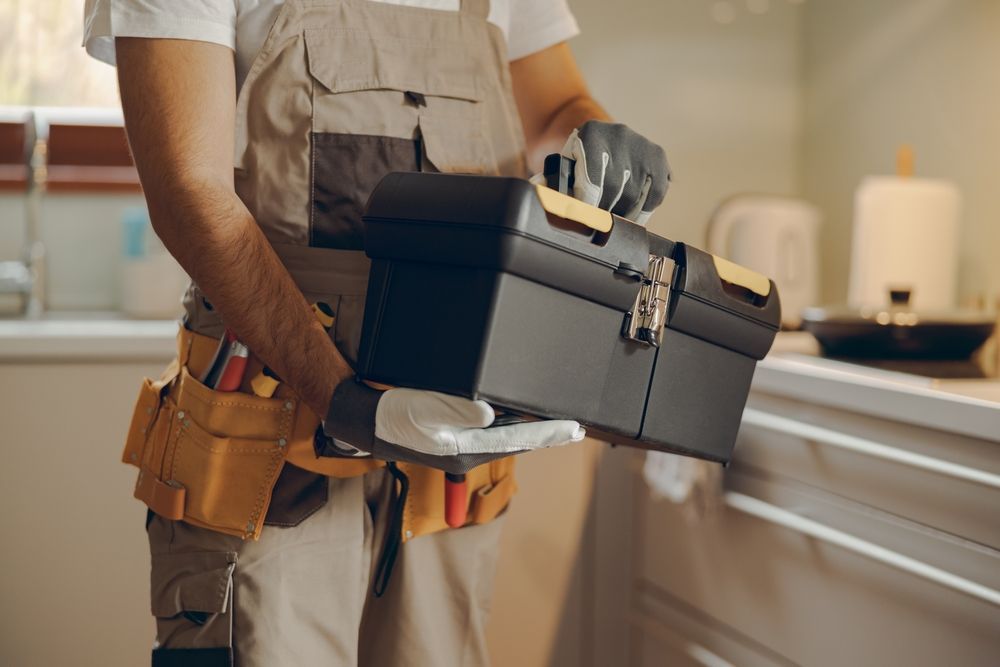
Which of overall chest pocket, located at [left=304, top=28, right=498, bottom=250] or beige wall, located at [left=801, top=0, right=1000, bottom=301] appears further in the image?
beige wall, located at [left=801, top=0, right=1000, bottom=301]

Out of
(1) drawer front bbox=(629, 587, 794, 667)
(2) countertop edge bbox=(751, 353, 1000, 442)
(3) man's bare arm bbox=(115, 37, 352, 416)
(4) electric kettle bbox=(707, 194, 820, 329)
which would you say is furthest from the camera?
(4) electric kettle bbox=(707, 194, 820, 329)

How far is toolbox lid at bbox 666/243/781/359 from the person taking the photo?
83 cm

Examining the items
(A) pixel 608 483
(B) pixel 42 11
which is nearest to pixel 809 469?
(A) pixel 608 483

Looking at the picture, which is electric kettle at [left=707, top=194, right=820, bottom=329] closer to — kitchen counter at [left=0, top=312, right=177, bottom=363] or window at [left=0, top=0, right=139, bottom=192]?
kitchen counter at [left=0, top=312, right=177, bottom=363]

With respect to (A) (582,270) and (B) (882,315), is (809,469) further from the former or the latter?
(A) (582,270)

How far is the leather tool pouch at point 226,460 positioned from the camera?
927 millimetres

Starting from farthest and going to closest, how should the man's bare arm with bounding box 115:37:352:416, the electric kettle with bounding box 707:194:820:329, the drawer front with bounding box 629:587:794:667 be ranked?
the electric kettle with bounding box 707:194:820:329
the drawer front with bounding box 629:587:794:667
the man's bare arm with bounding box 115:37:352:416

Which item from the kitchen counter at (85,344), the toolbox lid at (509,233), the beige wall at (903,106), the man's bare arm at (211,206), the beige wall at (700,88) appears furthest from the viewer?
the beige wall at (700,88)

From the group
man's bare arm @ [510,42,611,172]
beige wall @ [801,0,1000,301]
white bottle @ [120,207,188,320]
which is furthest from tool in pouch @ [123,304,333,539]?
beige wall @ [801,0,1000,301]

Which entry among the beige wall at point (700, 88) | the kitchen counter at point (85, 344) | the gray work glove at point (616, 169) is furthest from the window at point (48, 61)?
the gray work glove at point (616, 169)

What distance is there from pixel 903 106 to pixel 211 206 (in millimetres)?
1486

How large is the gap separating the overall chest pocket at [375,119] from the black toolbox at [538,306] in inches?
6.8

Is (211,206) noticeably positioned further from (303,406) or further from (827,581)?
(827,581)

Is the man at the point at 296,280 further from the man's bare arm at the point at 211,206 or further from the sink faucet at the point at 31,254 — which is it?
the sink faucet at the point at 31,254
